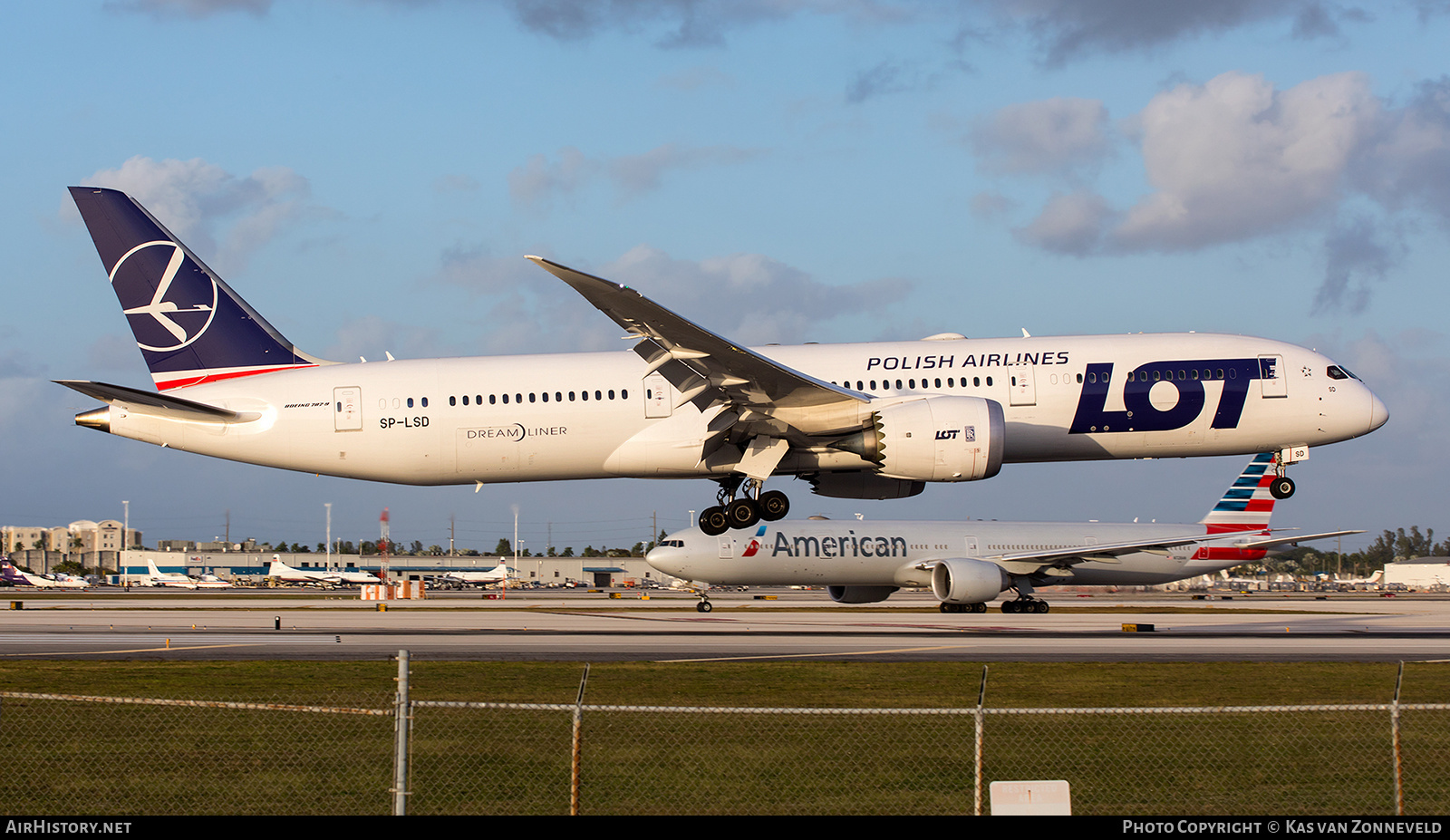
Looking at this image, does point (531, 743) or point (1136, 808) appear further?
point (531, 743)

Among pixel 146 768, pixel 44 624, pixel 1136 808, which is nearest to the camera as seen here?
pixel 1136 808

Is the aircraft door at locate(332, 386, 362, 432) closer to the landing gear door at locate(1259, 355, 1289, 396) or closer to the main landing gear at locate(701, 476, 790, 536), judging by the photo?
the main landing gear at locate(701, 476, 790, 536)

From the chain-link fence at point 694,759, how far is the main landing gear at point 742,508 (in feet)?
37.5

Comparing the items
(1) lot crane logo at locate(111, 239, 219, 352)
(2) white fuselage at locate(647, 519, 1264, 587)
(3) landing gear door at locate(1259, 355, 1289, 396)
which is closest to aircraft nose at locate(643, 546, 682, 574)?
(2) white fuselage at locate(647, 519, 1264, 587)

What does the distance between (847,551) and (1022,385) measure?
1112 inches

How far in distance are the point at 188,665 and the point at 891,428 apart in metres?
16.5

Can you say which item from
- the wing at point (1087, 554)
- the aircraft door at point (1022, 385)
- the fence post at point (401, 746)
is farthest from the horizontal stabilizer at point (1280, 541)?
the fence post at point (401, 746)

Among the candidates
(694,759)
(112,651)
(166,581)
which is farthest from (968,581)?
(166,581)

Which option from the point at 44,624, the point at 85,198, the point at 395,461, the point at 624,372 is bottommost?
the point at 44,624

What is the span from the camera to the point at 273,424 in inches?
1198

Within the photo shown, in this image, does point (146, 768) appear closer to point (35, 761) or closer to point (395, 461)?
point (35, 761)
